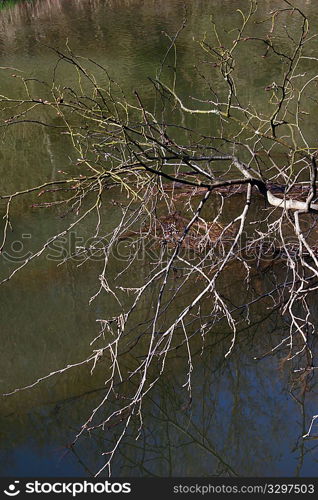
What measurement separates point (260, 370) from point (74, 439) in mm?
955

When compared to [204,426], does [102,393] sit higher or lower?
higher

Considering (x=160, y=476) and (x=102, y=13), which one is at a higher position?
(x=102, y=13)

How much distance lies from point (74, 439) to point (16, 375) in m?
0.59

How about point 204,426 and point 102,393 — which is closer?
point 204,426

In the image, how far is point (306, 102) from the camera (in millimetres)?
6934

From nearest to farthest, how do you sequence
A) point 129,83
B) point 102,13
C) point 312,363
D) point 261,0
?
point 312,363
point 129,83
point 261,0
point 102,13

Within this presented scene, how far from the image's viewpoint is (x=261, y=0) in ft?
34.6

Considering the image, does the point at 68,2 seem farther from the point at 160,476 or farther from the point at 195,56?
the point at 160,476

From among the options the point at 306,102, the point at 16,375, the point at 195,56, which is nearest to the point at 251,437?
the point at 16,375

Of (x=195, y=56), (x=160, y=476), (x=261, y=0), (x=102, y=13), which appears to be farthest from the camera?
(x=102, y=13)

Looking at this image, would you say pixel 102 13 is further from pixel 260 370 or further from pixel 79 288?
pixel 260 370

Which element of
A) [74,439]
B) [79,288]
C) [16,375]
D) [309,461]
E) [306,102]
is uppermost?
[306,102]

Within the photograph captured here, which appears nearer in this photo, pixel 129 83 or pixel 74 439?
pixel 74 439

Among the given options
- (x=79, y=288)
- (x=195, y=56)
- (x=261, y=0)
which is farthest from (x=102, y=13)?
(x=79, y=288)
